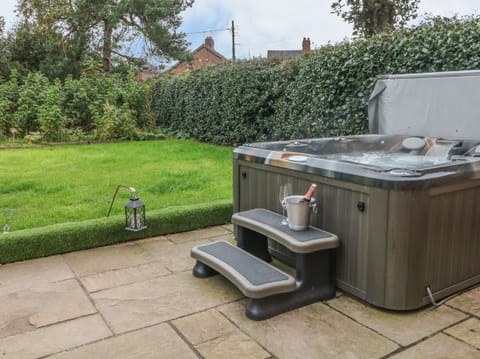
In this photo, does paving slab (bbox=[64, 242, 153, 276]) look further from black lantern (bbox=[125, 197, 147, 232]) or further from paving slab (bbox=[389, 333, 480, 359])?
paving slab (bbox=[389, 333, 480, 359])

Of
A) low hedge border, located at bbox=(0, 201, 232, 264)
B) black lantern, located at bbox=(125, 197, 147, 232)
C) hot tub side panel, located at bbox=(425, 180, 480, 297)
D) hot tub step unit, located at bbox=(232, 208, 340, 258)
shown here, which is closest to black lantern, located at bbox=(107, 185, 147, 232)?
black lantern, located at bbox=(125, 197, 147, 232)

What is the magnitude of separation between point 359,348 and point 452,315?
2.07 feet

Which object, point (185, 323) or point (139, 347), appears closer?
point (139, 347)

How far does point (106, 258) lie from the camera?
307 centimetres

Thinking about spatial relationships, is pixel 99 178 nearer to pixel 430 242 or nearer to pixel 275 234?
pixel 275 234

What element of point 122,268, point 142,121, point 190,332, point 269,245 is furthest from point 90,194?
point 142,121

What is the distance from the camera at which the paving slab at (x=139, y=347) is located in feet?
6.09

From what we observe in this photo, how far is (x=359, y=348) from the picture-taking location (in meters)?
1.89

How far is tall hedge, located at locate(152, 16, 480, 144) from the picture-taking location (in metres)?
3.90

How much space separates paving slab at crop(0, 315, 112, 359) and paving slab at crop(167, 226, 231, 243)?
1349 millimetres

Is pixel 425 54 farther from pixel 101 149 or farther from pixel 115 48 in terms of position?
pixel 115 48

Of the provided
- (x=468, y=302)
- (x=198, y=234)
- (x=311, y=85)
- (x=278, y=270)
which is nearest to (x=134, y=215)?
(x=198, y=234)

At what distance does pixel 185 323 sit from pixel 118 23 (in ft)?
47.8

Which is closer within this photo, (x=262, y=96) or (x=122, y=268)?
(x=122, y=268)
